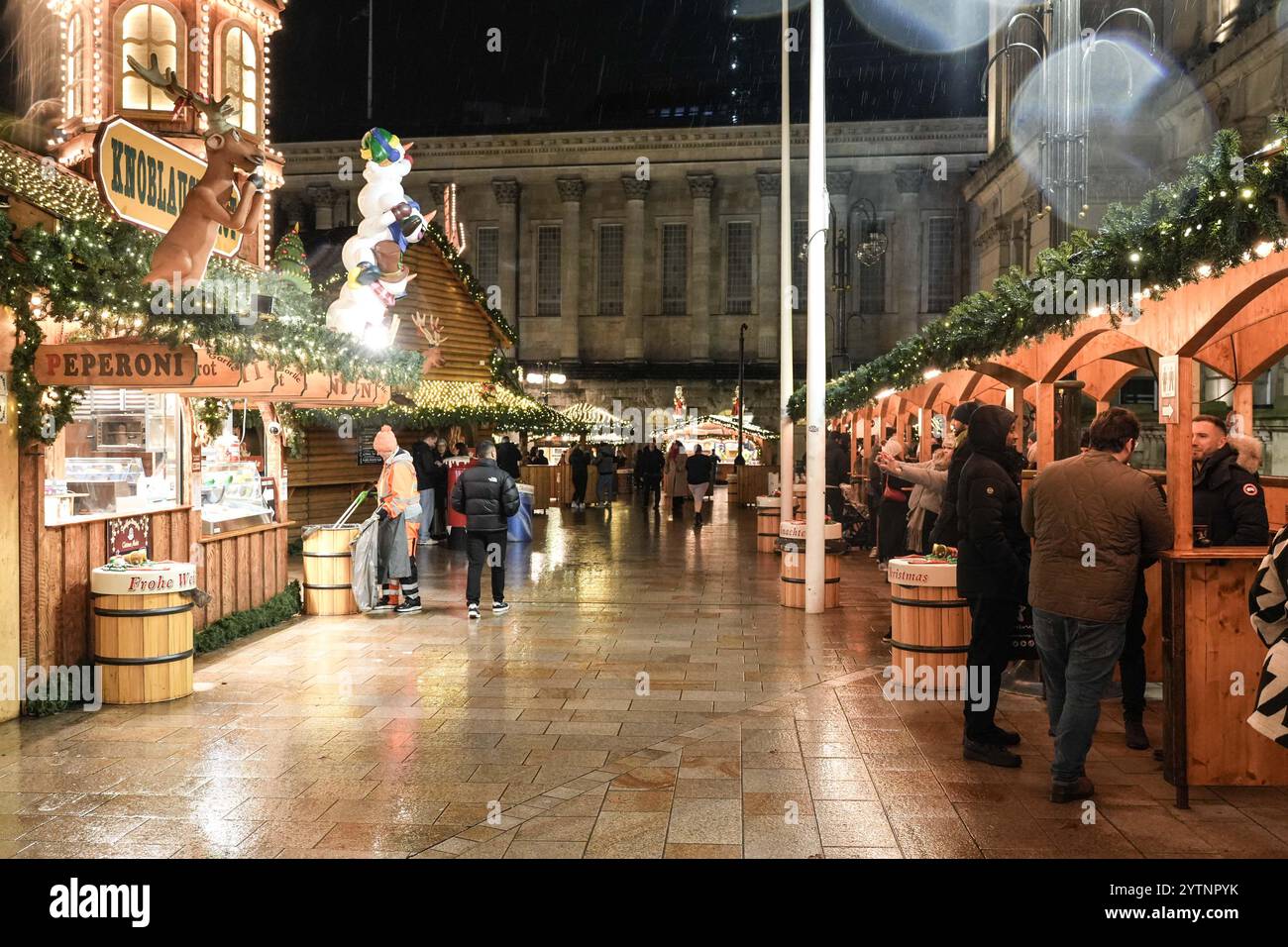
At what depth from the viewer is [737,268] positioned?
198 feet

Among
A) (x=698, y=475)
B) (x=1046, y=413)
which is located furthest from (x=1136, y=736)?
(x=698, y=475)

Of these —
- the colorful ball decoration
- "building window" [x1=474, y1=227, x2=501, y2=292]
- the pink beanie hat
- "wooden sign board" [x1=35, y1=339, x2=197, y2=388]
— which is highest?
"building window" [x1=474, y1=227, x2=501, y2=292]

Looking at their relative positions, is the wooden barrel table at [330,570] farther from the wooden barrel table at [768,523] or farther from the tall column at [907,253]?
the tall column at [907,253]

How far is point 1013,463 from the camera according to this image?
7.49 meters

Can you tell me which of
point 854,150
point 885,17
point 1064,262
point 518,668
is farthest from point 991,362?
point 885,17

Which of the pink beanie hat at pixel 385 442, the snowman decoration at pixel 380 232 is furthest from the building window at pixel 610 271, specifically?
the pink beanie hat at pixel 385 442

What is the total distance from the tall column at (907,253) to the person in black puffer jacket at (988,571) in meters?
51.6

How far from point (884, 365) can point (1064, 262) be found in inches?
343

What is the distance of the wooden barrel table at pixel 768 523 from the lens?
65.8ft

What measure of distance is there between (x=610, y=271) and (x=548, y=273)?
330cm

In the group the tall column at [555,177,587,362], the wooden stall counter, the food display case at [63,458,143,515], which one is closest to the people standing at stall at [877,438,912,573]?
the food display case at [63,458,143,515]

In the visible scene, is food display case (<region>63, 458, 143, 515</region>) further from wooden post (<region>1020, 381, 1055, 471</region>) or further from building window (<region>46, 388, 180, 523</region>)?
wooden post (<region>1020, 381, 1055, 471</region>)

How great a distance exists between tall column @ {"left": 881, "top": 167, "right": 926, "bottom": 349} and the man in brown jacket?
5284 cm

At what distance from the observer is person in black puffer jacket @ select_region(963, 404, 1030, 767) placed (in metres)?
6.95
